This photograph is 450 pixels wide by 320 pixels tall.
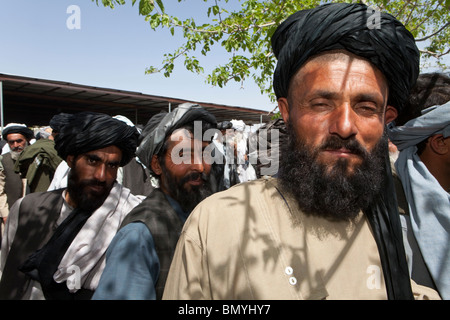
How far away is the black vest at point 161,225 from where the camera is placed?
1658 millimetres

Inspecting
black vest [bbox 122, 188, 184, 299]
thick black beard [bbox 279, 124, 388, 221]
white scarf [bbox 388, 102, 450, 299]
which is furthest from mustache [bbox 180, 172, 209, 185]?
white scarf [bbox 388, 102, 450, 299]

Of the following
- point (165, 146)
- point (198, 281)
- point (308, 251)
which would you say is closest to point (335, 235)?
point (308, 251)

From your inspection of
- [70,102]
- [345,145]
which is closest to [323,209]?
[345,145]

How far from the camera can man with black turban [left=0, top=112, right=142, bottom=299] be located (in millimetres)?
2141

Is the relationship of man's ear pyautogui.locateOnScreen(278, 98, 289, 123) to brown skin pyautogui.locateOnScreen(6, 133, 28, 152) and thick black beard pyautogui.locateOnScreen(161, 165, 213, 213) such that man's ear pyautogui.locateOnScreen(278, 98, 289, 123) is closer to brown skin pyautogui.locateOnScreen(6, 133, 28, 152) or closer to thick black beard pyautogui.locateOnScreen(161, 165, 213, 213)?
thick black beard pyautogui.locateOnScreen(161, 165, 213, 213)

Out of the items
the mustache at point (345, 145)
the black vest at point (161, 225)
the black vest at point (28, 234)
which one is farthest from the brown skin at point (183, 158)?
the mustache at point (345, 145)

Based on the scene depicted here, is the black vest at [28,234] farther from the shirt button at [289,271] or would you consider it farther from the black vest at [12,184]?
the black vest at [12,184]

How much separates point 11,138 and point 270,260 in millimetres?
7128

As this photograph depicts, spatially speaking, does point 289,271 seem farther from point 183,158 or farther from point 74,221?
point 74,221

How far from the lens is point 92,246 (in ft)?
7.57

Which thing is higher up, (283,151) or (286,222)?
(283,151)

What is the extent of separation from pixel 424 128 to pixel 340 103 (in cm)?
75
